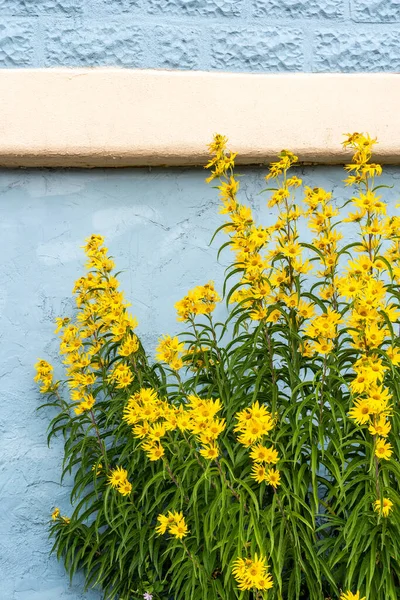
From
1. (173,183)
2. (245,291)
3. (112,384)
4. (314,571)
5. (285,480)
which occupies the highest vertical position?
(173,183)

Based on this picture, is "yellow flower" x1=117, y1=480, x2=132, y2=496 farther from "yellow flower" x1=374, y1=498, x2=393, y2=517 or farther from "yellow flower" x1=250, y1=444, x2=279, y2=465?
"yellow flower" x1=374, y1=498, x2=393, y2=517

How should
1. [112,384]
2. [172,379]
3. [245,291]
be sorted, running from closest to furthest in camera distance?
1. [245,291]
2. [112,384]
3. [172,379]

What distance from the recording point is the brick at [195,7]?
3.44m

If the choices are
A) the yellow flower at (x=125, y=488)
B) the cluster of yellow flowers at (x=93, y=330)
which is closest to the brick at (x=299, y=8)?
the cluster of yellow flowers at (x=93, y=330)

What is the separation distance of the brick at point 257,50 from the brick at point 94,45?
13.5 inches

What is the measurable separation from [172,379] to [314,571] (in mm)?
991

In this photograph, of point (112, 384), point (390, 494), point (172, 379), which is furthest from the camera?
point (172, 379)

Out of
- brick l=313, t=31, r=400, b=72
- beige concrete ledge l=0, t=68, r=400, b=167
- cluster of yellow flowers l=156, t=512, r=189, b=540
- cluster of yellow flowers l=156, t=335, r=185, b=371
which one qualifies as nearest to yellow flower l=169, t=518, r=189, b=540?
cluster of yellow flowers l=156, t=512, r=189, b=540

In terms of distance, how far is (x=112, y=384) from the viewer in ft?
10.4

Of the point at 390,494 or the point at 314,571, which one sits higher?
the point at 390,494

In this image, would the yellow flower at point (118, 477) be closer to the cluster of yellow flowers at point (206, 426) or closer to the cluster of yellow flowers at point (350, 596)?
the cluster of yellow flowers at point (206, 426)

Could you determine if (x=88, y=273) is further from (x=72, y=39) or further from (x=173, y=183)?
(x=72, y=39)

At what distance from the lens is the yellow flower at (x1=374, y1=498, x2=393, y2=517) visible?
2.47 meters

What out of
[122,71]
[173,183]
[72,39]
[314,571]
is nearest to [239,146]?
[173,183]
